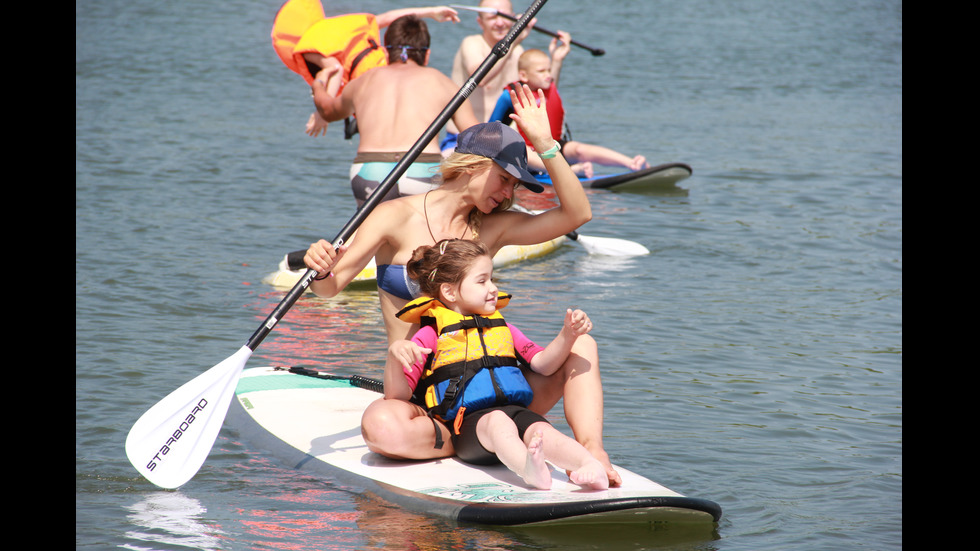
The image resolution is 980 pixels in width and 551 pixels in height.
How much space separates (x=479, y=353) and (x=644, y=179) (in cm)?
730

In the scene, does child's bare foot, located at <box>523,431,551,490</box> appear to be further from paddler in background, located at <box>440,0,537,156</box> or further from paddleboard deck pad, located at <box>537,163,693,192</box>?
paddleboard deck pad, located at <box>537,163,693,192</box>

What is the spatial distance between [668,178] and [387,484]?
24.7 ft

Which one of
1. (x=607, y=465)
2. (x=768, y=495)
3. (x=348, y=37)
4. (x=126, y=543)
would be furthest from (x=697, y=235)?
(x=126, y=543)

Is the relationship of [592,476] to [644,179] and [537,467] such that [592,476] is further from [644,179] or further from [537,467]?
[644,179]

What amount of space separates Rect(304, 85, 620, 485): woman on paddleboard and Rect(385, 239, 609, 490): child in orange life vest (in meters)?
0.10

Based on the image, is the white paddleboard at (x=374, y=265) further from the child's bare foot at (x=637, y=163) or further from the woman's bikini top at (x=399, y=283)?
the child's bare foot at (x=637, y=163)

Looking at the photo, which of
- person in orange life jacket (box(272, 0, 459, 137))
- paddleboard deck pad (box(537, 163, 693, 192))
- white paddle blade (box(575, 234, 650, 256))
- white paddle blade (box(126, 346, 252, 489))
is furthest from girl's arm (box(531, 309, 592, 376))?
paddleboard deck pad (box(537, 163, 693, 192))

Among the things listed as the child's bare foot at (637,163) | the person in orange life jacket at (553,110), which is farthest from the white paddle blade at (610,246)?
the child's bare foot at (637,163)

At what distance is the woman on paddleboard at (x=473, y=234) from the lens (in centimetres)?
376

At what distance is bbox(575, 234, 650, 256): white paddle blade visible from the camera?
8297 mm

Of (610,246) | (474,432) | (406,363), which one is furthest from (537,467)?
(610,246)

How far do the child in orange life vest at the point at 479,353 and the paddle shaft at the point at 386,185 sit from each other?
0.39 meters

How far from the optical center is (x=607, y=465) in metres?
3.67
